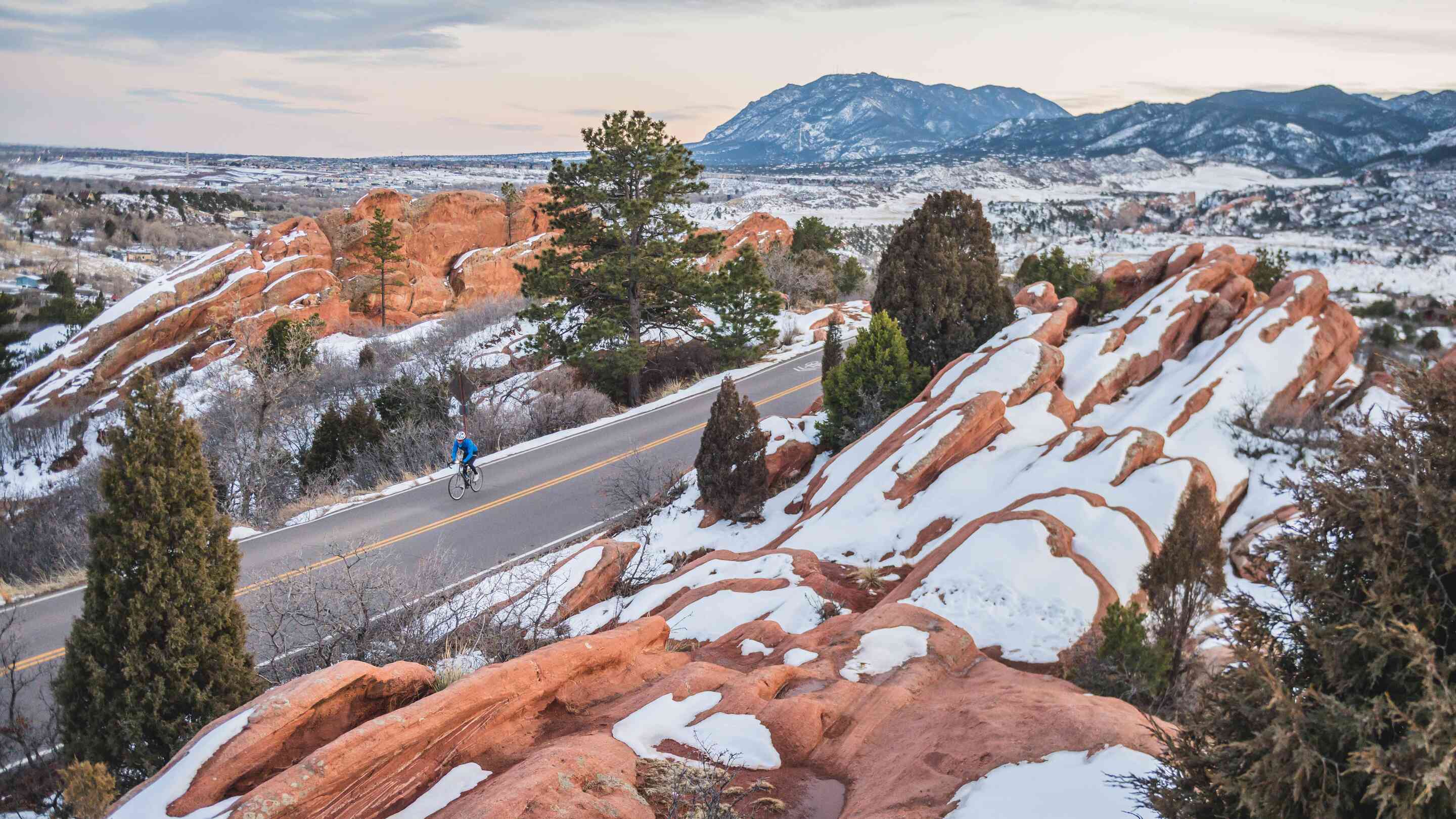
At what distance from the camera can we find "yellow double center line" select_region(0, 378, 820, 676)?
11266 millimetres

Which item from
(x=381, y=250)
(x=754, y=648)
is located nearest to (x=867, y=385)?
(x=754, y=648)

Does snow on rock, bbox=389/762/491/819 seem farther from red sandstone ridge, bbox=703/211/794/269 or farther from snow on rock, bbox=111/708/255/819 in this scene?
red sandstone ridge, bbox=703/211/794/269

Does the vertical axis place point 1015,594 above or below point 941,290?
below

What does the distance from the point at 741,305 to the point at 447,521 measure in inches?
661

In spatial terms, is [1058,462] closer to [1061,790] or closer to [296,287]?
[1061,790]

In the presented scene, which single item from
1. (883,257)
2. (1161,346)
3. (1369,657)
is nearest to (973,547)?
(1369,657)

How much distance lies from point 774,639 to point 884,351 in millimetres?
10892

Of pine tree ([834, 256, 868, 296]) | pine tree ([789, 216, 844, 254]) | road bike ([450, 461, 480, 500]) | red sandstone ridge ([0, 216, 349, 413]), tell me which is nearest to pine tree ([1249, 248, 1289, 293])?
road bike ([450, 461, 480, 500])

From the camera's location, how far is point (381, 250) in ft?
162

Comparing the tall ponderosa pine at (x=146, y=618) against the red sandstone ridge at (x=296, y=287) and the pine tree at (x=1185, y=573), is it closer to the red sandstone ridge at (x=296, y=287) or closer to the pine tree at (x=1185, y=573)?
the pine tree at (x=1185, y=573)

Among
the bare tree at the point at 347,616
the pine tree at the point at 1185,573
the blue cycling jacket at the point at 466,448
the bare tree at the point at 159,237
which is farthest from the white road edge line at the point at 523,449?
the bare tree at the point at 159,237

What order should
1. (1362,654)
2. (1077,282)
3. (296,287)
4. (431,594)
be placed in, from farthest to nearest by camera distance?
(296,287), (1077,282), (431,594), (1362,654)

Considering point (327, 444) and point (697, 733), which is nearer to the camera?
point (697, 733)

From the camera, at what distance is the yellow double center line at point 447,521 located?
11.3 m
